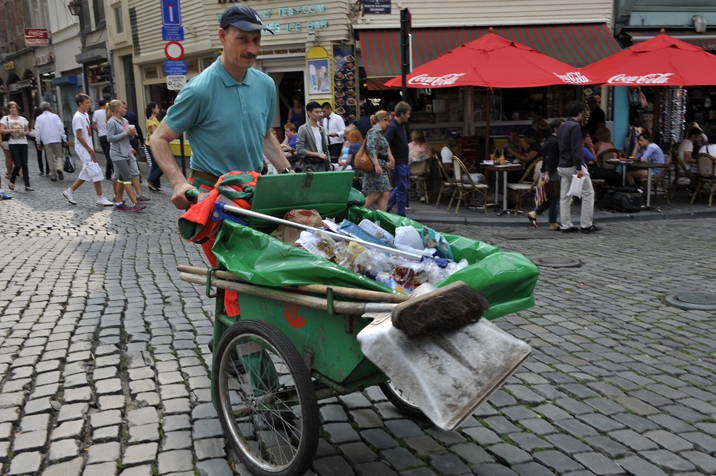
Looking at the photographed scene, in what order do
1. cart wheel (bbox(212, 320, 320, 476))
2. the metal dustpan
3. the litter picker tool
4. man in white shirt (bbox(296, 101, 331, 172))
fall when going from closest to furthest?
the metal dustpan → the litter picker tool → cart wheel (bbox(212, 320, 320, 476)) → man in white shirt (bbox(296, 101, 331, 172))

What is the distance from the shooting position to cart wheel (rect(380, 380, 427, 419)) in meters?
3.72

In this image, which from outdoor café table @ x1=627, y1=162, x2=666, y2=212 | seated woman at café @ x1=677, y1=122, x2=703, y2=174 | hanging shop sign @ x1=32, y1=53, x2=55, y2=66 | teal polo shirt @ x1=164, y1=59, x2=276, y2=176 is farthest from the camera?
hanging shop sign @ x1=32, y1=53, x2=55, y2=66

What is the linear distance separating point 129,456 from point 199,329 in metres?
2.00

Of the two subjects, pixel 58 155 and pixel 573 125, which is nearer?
pixel 573 125

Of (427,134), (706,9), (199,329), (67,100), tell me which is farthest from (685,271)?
(67,100)

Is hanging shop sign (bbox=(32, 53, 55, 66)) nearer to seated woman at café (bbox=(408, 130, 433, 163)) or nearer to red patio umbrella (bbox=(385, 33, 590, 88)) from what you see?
seated woman at café (bbox=(408, 130, 433, 163))

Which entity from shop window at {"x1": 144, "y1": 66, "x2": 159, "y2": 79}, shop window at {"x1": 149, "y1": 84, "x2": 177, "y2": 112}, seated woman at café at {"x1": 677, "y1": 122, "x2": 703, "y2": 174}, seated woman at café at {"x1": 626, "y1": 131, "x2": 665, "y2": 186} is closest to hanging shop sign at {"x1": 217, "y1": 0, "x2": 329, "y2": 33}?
shop window at {"x1": 149, "y1": 84, "x2": 177, "y2": 112}

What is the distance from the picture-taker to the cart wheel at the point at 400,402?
3.72 meters

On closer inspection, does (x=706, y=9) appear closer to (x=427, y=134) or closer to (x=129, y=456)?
(x=427, y=134)

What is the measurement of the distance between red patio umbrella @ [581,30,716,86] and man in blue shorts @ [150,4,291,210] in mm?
9835

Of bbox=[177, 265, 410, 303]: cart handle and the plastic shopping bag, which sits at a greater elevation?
bbox=[177, 265, 410, 303]: cart handle

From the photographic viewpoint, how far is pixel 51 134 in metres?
16.2

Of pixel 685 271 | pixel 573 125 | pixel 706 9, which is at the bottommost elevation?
pixel 685 271

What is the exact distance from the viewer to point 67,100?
107ft
